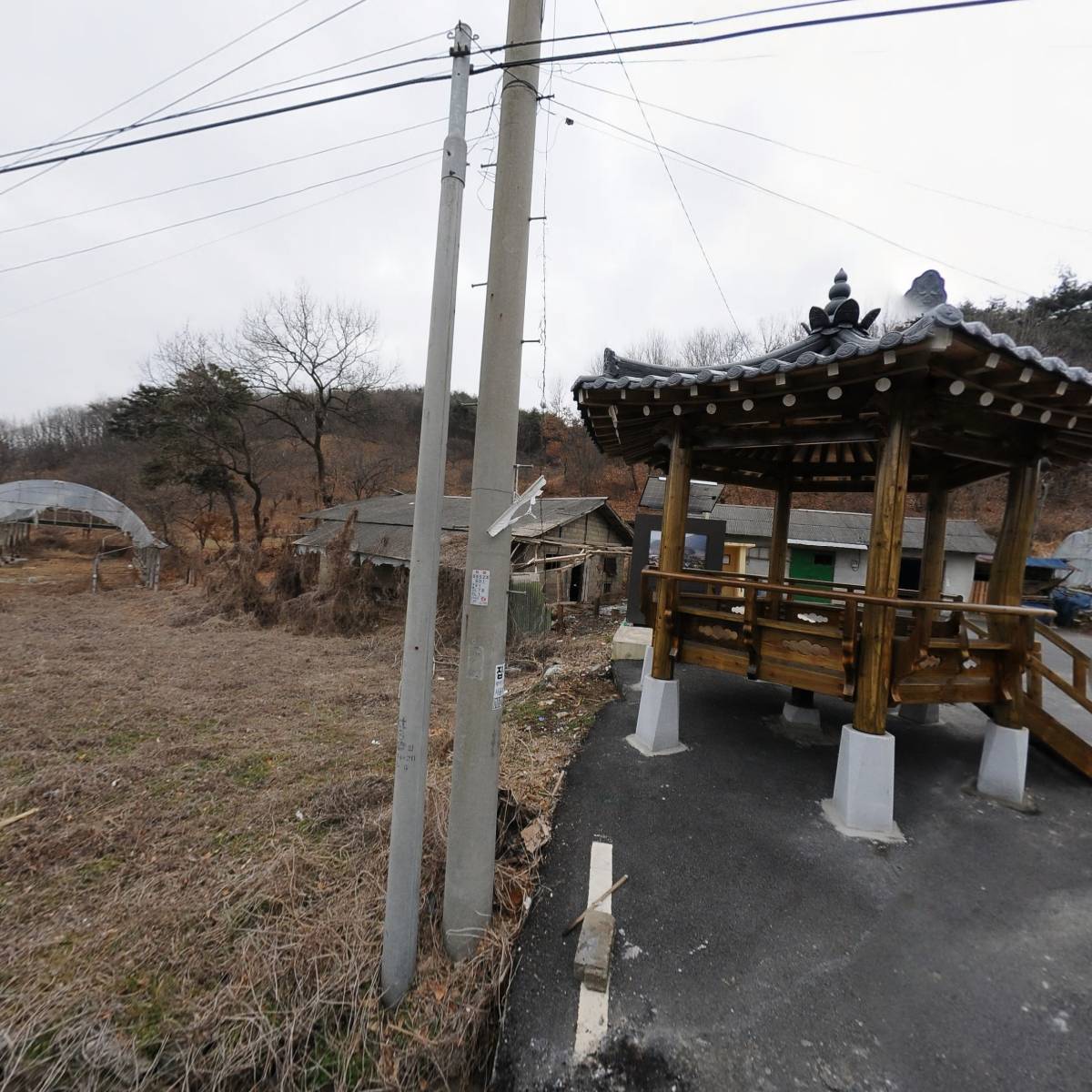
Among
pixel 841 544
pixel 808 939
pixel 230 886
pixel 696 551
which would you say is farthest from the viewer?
pixel 841 544

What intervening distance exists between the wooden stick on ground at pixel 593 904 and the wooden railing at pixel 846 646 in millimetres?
2018

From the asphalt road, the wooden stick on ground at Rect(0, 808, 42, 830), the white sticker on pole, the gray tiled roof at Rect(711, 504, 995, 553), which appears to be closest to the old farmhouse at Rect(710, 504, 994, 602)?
the gray tiled roof at Rect(711, 504, 995, 553)

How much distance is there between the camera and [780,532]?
6504mm

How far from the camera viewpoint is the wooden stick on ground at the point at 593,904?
2.66 metres

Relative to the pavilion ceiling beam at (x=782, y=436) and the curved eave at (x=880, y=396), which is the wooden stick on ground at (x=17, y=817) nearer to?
→ the curved eave at (x=880, y=396)

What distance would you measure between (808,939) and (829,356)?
3.46m

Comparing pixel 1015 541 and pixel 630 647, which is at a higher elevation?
pixel 1015 541

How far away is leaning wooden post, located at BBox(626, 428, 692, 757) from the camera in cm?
452

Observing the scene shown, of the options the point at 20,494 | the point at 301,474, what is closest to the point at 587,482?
the point at 301,474

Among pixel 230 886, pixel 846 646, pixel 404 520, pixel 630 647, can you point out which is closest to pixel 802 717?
pixel 846 646

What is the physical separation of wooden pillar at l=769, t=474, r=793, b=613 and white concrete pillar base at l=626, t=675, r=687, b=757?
8.03ft

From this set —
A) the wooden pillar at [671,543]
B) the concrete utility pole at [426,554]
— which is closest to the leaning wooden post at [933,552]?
the wooden pillar at [671,543]

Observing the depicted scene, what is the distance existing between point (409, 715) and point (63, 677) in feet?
30.3

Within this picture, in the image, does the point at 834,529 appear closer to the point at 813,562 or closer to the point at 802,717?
the point at 813,562
